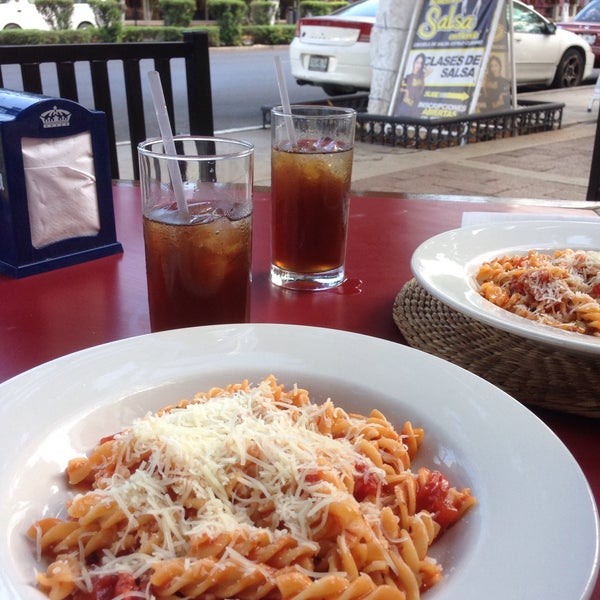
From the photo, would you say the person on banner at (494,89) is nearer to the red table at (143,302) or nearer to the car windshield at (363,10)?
the car windshield at (363,10)

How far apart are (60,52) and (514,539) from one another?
8.04 feet

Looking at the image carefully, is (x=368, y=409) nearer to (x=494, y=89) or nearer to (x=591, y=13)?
(x=494, y=89)

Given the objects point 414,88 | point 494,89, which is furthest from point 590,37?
point 414,88

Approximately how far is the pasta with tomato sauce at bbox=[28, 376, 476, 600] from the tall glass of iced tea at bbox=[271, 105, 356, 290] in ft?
1.99

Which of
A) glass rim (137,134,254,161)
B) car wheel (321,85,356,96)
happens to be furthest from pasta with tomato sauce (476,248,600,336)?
car wheel (321,85,356,96)

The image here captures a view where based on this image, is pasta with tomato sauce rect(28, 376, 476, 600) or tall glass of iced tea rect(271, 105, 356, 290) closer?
pasta with tomato sauce rect(28, 376, 476, 600)

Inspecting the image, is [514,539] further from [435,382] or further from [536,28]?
[536,28]

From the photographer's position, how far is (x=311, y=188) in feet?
4.57

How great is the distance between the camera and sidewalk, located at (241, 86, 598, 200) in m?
5.29

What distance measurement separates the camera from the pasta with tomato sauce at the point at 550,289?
4.15ft

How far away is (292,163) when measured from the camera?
138 cm

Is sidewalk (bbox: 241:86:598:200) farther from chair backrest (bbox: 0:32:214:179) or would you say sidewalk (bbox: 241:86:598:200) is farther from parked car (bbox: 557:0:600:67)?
parked car (bbox: 557:0:600:67)

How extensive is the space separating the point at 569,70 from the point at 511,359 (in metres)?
10.8

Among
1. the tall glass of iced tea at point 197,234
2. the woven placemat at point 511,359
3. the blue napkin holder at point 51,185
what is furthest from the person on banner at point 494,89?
the tall glass of iced tea at point 197,234
